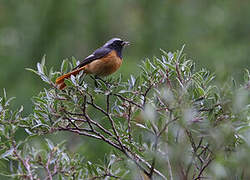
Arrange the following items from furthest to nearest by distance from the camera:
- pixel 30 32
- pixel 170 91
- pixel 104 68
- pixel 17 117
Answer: pixel 30 32, pixel 104 68, pixel 17 117, pixel 170 91

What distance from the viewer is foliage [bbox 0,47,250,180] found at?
167 centimetres

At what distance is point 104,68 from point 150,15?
6161 millimetres

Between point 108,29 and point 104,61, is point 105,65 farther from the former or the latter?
point 108,29

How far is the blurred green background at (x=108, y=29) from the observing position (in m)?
9.05

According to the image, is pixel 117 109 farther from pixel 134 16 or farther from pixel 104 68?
pixel 134 16

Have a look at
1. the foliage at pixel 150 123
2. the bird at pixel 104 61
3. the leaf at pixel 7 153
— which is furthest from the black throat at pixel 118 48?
the leaf at pixel 7 153

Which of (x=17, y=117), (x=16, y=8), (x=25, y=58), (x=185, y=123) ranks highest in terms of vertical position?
(x=16, y=8)

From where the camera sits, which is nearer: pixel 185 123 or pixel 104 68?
pixel 185 123

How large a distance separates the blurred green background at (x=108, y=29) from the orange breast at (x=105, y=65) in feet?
15.1

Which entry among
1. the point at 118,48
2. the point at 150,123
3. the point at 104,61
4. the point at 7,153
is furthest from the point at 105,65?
the point at 150,123

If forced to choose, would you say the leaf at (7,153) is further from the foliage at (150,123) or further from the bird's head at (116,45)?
the bird's head at (116,45)

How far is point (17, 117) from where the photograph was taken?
7.16 feet

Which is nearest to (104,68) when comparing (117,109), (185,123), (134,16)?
(117,109)

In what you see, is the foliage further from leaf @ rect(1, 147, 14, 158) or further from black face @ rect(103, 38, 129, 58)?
black face @ rect(103, 38, 129, 58)
